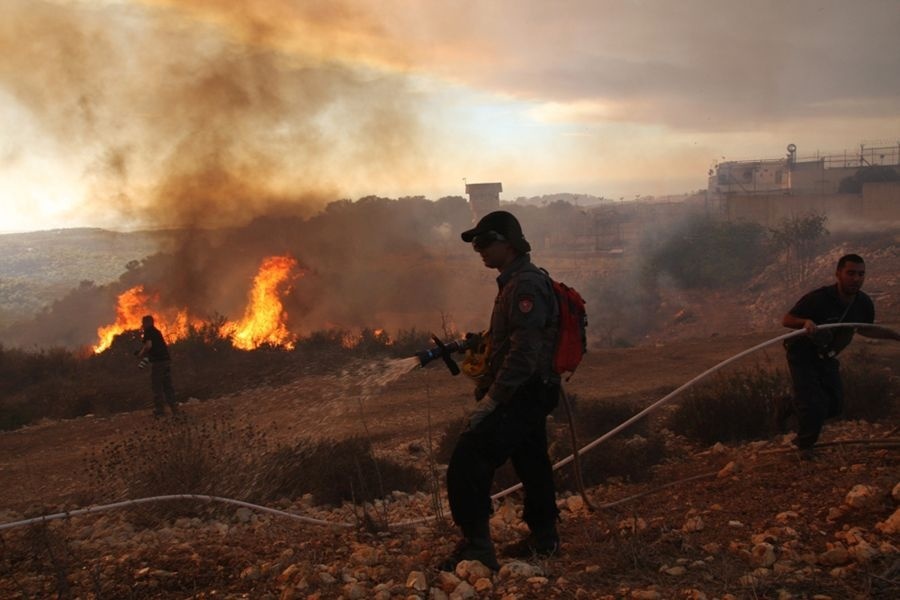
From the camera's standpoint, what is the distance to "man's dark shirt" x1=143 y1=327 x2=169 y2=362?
11422 mm

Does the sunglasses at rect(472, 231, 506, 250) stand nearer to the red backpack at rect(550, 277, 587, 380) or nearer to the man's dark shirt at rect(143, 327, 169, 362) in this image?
the red backpack at rect(550, 277, 587, 380)

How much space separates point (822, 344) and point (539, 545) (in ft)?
8.91

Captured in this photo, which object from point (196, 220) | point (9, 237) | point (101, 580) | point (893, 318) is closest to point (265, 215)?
point (196, 220)

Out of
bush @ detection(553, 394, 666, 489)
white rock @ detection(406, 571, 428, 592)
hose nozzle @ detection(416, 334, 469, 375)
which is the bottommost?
bush @ detection(553, 394, 666, 489)

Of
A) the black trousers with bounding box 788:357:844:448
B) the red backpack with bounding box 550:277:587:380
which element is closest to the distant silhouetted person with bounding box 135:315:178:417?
the red backpack with bounding box 550:277:587:380

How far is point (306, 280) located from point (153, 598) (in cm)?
2087

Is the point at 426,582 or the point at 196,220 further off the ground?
the point at 196,220

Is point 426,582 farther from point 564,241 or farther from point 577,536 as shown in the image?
point 564,241

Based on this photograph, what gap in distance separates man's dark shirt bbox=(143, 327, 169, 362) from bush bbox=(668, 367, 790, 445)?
7837 mm

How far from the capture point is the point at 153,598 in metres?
3.89

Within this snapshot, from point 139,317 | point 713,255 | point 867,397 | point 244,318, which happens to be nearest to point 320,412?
point 867,397

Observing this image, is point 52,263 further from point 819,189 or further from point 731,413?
point 731,413

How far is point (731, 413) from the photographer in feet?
24.3

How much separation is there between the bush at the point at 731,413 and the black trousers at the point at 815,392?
157 centimetres
